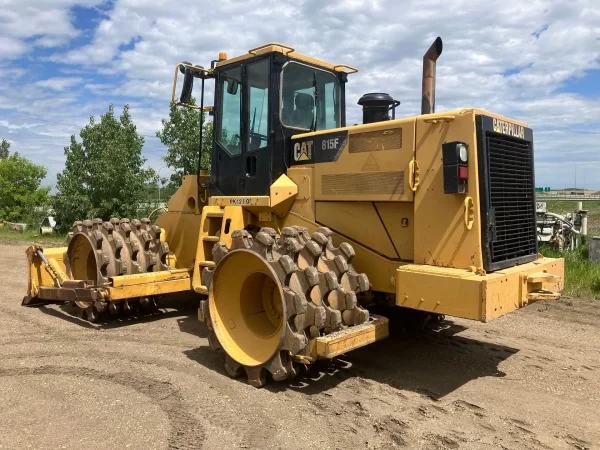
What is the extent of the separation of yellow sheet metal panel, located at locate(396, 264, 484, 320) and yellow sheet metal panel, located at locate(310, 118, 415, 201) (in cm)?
73

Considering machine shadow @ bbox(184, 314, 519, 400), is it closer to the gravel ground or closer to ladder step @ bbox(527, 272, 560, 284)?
the gravel ground

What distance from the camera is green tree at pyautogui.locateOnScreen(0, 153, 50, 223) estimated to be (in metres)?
32.1

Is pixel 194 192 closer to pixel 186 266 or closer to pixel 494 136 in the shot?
pixel 186 266

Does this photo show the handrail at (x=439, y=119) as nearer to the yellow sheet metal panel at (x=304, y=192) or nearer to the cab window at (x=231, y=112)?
the yellow sheet metal panel at (x=304, y=192)

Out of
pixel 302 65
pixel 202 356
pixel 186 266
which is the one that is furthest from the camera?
pixel 186 266

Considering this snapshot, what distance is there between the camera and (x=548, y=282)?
4570 millimetres

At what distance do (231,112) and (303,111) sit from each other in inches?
36.1

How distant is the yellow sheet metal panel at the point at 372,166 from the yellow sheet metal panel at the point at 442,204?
0.15 meters

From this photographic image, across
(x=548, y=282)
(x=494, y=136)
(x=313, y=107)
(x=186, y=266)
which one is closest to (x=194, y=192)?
(x=186, y=266)

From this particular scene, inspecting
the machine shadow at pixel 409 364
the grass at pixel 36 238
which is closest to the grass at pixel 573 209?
the machine shadow at pixel 409 364

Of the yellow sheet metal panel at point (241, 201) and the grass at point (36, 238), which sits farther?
the grass at point (36, 238)

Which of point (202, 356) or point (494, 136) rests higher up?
point (494, 136)

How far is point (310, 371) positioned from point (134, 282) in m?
2.62

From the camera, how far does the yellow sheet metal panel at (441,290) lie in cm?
398
